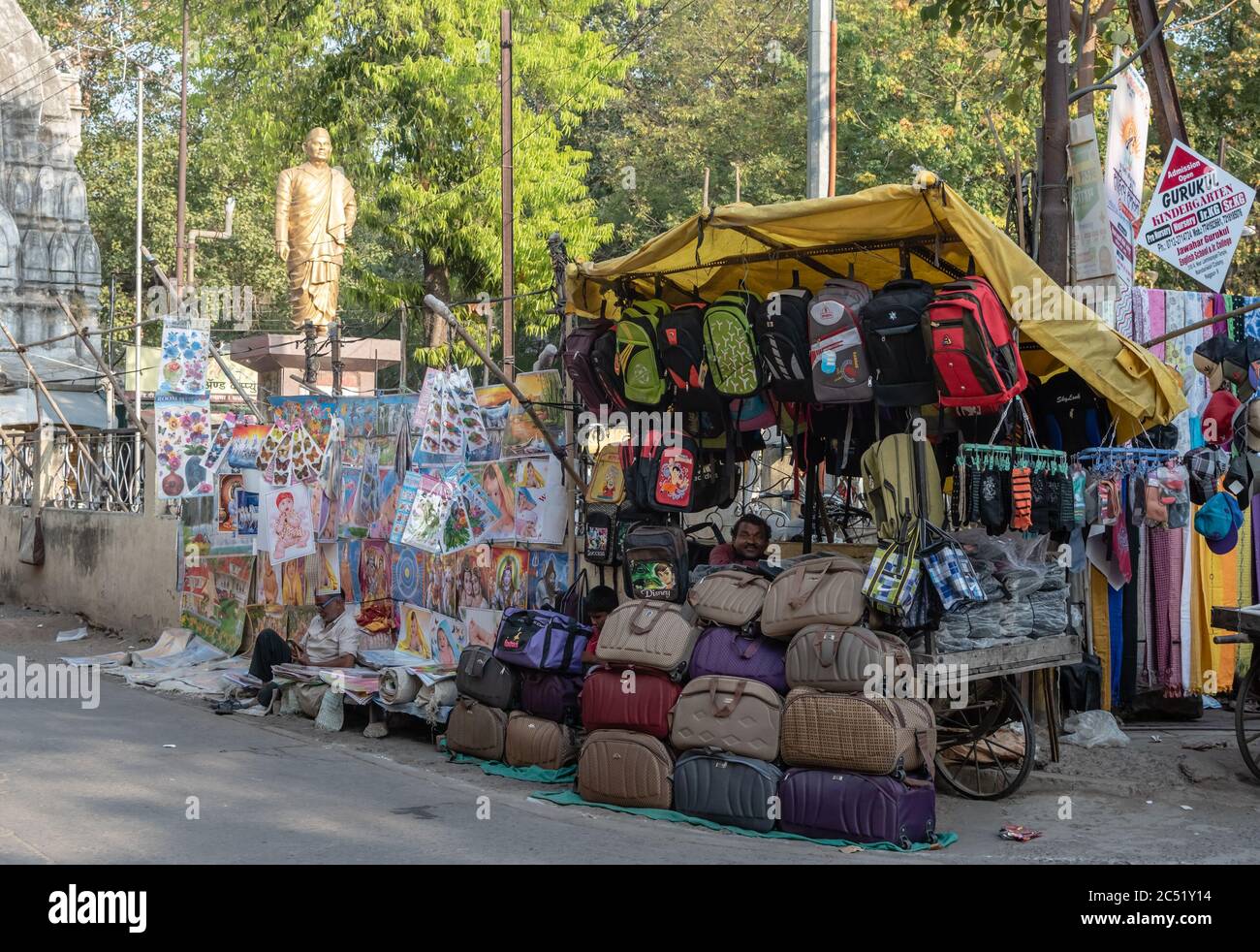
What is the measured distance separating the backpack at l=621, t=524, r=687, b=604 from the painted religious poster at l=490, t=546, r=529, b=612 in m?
1.72

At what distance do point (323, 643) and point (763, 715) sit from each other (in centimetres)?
578

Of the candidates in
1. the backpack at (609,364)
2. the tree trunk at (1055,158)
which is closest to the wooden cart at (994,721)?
the tree trunk at (1055,158)

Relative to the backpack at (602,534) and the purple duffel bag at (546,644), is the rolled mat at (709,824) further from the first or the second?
the backpack at (602,534)

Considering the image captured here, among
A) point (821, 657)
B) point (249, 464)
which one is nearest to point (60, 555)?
point (249, 464)

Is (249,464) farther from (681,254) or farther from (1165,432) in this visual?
(1165,432)

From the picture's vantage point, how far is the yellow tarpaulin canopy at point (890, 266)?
25.1ft

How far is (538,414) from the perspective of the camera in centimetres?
1053

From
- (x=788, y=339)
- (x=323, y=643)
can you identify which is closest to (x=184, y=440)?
(x=323, y=643)

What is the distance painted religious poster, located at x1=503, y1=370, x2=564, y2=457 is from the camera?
10.4 m

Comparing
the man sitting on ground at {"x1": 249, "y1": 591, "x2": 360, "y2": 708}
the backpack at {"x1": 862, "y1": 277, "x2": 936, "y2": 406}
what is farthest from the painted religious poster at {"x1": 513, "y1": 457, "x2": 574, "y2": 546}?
the backpack at {"x1": 862, "y1": 277, "x2": 936, "y2": 406}

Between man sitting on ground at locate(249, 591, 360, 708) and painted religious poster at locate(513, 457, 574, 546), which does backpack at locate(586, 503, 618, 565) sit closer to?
painted religious poster at locate(513, 457, 574, 546)

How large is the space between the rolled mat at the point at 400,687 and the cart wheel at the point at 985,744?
415 cm
